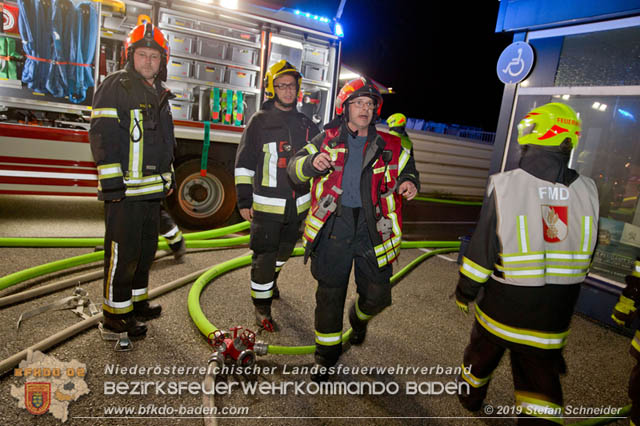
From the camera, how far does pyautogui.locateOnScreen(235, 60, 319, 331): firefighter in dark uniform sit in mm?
3119

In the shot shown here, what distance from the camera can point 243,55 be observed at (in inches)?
243

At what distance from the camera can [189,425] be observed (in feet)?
6.77

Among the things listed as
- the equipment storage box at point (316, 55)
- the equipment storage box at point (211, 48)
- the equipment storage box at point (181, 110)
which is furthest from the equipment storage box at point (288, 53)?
the equipment storage box at point (181, 110)

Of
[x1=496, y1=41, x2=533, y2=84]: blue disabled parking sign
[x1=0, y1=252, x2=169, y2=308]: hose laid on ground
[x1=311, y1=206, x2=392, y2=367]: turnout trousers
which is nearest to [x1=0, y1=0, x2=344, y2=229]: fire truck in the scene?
[x1=0, y1=252, x2=169, y2=308]: hose laid on ground

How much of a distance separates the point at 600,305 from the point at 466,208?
327 inches

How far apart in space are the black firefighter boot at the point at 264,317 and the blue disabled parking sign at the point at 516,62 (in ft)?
13.8

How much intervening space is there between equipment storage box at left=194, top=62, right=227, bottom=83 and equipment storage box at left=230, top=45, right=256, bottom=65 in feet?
0.81

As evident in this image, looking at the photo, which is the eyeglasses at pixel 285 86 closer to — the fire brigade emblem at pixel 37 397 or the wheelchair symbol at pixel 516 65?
the fire brigade emblem at pixel 37 397

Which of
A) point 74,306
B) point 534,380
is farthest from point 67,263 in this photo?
point 534,380

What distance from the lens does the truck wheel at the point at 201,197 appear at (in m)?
5.44

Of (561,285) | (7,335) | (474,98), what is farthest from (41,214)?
(474,98)

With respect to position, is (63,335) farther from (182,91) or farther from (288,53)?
(288,53)

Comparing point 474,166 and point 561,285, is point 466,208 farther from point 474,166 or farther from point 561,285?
point 561,285

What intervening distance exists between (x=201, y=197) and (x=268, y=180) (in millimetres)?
2830
